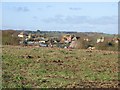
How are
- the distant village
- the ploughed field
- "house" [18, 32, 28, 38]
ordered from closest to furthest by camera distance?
the ploughed field
the distant village
"house" [18, 32, 28, 38]

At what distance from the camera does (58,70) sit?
12945mm

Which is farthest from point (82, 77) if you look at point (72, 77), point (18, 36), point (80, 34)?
point (80, 34)

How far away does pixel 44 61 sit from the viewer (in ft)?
47.7

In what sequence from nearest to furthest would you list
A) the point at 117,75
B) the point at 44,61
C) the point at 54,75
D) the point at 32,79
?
the point at 32,79
the point at 54,75
the point at 117,75
the point at 44,61

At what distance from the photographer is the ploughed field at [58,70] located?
1072cm

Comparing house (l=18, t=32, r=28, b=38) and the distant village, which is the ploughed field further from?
house (l=18, t=32, r=28, b=38)

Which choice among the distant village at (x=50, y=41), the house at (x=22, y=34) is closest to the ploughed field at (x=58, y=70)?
the distant village at (x=50, y=41)

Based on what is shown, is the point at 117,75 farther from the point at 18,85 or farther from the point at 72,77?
the point at 18,85

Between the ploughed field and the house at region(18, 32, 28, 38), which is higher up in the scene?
the house at region(18, 32, 28, 38)

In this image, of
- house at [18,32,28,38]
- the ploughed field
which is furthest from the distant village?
the ploughed field

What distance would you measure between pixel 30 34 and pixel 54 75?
15.1 meters

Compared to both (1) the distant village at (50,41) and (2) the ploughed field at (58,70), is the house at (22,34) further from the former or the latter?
(2) the ploughed field at (58,70)

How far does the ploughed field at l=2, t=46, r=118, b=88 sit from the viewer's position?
10723 millimetres

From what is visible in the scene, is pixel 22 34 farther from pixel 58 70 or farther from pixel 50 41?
pixel 58 70
